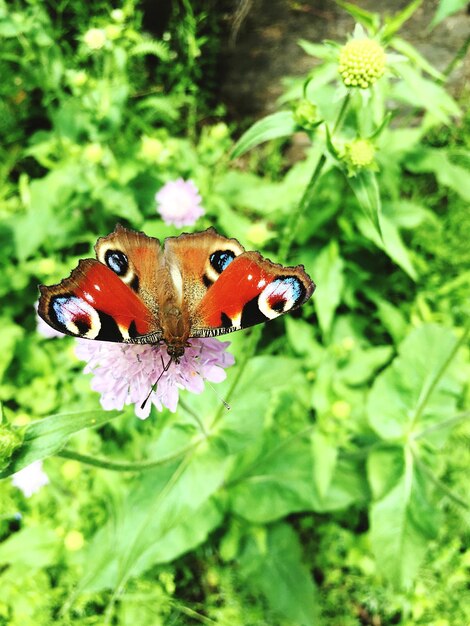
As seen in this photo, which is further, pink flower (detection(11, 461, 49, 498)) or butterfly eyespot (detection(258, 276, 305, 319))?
pink flower (detection(11, 461, 49, 498))

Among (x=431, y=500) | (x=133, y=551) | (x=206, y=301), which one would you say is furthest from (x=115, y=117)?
(x=431, y=500)

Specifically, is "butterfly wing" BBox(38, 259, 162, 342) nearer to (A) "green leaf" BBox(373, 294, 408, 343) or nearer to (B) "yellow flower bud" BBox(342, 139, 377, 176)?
(B) "yellow flower bud" BBox(342, 139, 377, 176)

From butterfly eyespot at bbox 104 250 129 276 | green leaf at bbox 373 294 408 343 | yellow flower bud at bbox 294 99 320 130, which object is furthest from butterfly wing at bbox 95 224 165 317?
green leaf at bbox 373 294 408 343

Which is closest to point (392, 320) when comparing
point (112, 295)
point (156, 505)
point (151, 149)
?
point (151, 149)

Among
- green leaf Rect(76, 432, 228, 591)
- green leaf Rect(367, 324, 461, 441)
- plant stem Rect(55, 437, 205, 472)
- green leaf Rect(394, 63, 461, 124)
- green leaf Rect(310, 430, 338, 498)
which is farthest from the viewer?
green leaf Rect(367, 324, 461, 441)

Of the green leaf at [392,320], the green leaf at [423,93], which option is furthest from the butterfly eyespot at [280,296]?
the green leaf at [392,320]

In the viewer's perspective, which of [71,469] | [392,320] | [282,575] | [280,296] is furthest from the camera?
[392,320]

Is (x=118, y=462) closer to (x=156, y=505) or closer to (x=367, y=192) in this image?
(x=156, y=505)

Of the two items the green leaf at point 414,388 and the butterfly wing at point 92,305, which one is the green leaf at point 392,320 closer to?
the green leaf at point 414,388
